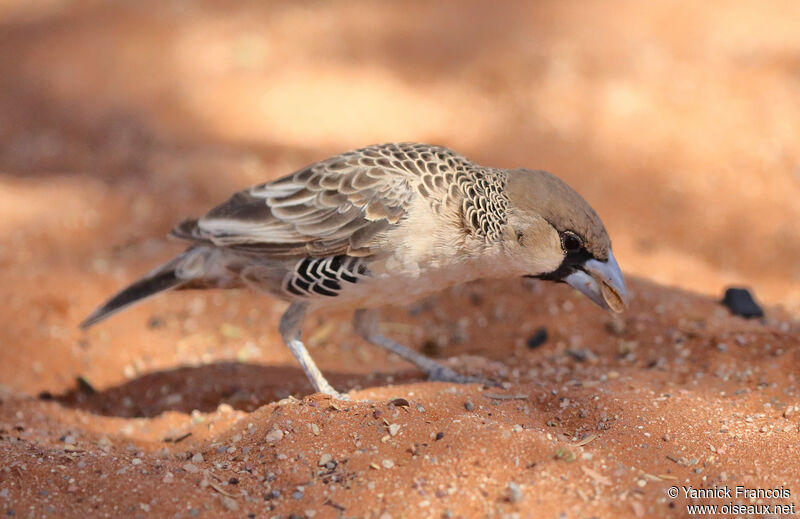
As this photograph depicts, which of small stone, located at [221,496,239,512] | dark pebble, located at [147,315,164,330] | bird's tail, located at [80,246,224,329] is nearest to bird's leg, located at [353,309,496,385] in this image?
bird's tail, located at [80,246,224,329]

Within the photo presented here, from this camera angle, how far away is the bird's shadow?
5312 mm

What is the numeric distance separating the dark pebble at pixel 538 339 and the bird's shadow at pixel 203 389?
3.18ft

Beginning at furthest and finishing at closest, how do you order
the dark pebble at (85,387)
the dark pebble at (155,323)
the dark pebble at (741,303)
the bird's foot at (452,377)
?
1. the dark pebble at (155,323)
2. the dark pebble at (741,303)
3. the dark pebble at (85,387)
4. the bird's foot at (452,377)

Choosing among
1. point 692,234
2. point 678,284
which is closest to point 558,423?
point 678,284

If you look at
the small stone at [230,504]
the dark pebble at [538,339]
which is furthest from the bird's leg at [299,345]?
the dark pebble at [538,339]

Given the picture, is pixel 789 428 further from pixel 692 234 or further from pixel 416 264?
pixel 692 234

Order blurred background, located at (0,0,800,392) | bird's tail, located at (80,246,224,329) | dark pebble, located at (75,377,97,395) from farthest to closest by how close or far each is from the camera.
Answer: blurred background, located at (0,0,800,392) → dark pebble, located at (75,377,97,395) → bird's tail, located at (80,246,224,329)

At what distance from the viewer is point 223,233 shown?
4859mm

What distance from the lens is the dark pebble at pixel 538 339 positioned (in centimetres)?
581

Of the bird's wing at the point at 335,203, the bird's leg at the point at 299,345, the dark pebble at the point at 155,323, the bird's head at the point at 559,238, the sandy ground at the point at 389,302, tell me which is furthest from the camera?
the dark pebble at the point at 155,323

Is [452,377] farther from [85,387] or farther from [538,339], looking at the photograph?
[85,387]

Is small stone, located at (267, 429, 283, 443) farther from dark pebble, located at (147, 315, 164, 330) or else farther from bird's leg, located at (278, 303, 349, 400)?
dark pebble, located at (147, 315, 164, 330)

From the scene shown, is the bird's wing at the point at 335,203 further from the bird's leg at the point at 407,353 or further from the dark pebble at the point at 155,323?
the dark pebble at the point at 155,323

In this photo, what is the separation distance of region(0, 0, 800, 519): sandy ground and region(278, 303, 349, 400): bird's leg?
31 cm
